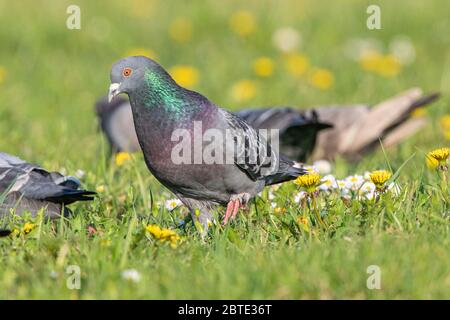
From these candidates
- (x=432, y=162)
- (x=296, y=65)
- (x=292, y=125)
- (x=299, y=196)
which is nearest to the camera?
(x=299, y=196)

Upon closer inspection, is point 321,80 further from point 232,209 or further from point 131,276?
point 131,276

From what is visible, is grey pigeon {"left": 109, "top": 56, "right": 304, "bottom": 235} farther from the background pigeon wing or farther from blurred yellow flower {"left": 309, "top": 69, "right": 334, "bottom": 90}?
blurred yellow flower {"left": 309, "top": 69, "right": 334, "bottom": 90}

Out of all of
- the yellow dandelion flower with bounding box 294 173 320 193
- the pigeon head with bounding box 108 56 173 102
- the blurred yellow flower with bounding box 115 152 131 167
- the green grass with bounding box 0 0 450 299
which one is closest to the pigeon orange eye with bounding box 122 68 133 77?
the pigeon head with bounding box 108 56 173 102

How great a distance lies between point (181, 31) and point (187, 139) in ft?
20.8

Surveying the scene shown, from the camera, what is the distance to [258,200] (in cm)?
496

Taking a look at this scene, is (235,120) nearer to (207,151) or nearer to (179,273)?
(207,151)

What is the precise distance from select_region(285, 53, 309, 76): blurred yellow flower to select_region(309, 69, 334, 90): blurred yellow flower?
129mm

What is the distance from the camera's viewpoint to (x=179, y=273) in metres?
3.75

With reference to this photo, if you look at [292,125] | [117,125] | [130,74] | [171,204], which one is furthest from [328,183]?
[117,125]

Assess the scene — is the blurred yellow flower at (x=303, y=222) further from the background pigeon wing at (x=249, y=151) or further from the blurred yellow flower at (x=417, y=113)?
the blurred yellow flower at (x=417, y=113)

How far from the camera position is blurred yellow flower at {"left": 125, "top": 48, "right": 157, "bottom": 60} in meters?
9.58

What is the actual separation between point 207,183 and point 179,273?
34.2 inches

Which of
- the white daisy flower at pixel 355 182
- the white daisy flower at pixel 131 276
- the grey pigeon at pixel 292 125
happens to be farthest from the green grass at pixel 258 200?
the grey pigeon at pixel 292 125

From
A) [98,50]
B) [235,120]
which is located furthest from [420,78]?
[235,120]
